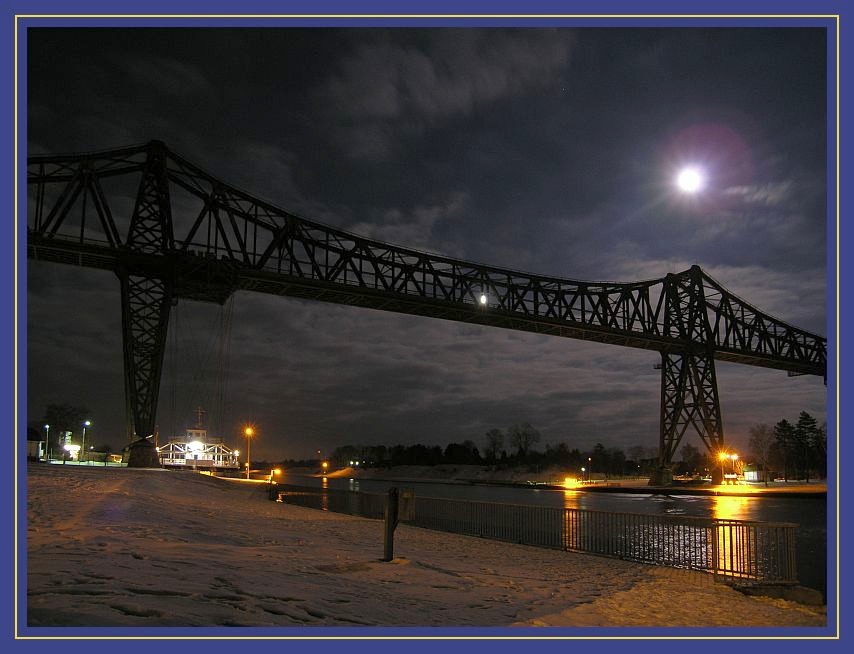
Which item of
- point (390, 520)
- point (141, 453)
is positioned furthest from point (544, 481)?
point (390, 520)

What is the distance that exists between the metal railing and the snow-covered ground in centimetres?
88

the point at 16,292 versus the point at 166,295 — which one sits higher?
the point at 166,295

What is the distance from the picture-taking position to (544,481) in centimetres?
13900

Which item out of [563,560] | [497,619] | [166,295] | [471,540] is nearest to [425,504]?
[471,540]

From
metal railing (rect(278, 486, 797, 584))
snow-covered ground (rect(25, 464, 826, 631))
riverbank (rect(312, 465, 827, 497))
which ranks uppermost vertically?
snow-covered ground (rect(25, 464, 826, 631))

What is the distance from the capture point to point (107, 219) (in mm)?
36656

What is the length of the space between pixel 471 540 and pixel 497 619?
33.5 feet

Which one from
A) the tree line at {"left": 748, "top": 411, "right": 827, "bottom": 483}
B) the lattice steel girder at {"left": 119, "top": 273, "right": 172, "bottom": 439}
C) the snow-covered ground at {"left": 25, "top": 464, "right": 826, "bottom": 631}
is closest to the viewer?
the snow-covered ground at {"left": 25, "top": 464, "right": 826, "bottom": 631}

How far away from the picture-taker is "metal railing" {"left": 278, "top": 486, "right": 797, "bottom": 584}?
1230 cm

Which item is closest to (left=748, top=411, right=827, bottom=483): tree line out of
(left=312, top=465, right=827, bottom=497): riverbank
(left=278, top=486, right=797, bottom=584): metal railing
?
(left=312, top=465, right=827, bottom=497): riverbank

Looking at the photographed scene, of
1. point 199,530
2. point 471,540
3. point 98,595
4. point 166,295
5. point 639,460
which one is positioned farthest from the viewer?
point 639,460

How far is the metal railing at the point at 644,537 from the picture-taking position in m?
12.3

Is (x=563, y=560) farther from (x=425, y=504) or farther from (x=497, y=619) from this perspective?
(x=425, y=504)

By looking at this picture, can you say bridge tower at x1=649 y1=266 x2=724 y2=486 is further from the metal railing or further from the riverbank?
the metal railing
